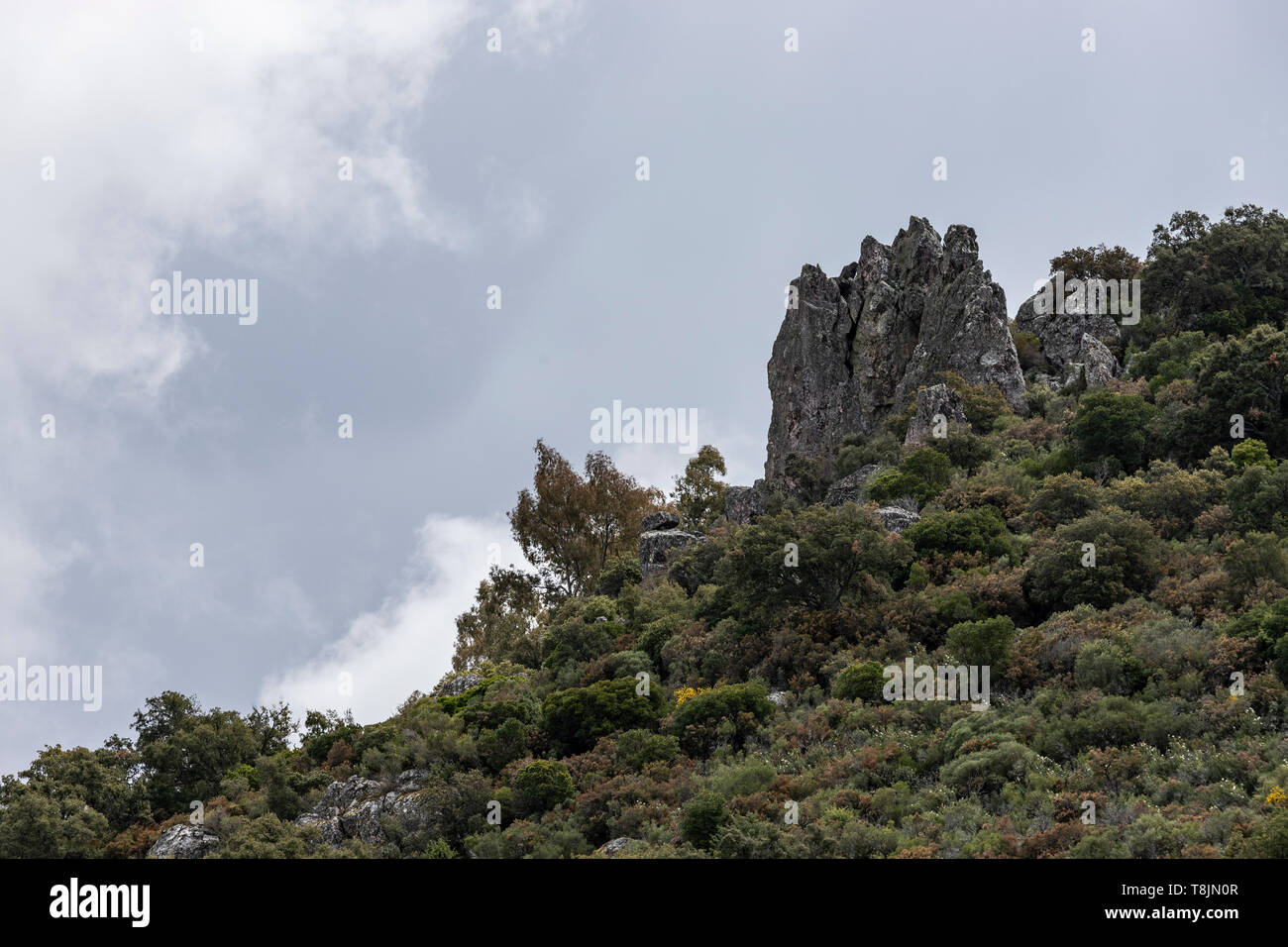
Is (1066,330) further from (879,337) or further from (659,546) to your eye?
(659,546)

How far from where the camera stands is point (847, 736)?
951 inches

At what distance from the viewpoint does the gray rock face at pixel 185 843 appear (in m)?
26.2

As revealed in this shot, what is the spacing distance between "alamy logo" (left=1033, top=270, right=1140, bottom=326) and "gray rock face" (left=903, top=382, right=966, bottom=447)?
13.8 meters

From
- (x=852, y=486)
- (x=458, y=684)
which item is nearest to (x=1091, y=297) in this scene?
(x=852, y=486)

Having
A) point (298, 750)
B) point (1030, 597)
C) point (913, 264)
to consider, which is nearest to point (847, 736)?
point (1030, 597)

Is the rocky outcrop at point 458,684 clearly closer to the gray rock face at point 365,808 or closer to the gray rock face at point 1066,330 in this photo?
the gray rock face at point 365,808

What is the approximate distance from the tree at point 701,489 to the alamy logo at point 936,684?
3396 centimetres

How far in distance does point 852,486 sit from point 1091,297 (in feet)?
80.0

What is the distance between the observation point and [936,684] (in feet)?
83.7

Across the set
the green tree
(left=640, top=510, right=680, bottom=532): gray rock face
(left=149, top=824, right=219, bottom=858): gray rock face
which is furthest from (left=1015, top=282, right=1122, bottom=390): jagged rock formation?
(left=149, top=824, right=219, bottom=858): gray rock face

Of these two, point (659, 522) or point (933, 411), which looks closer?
point (933, 411)
